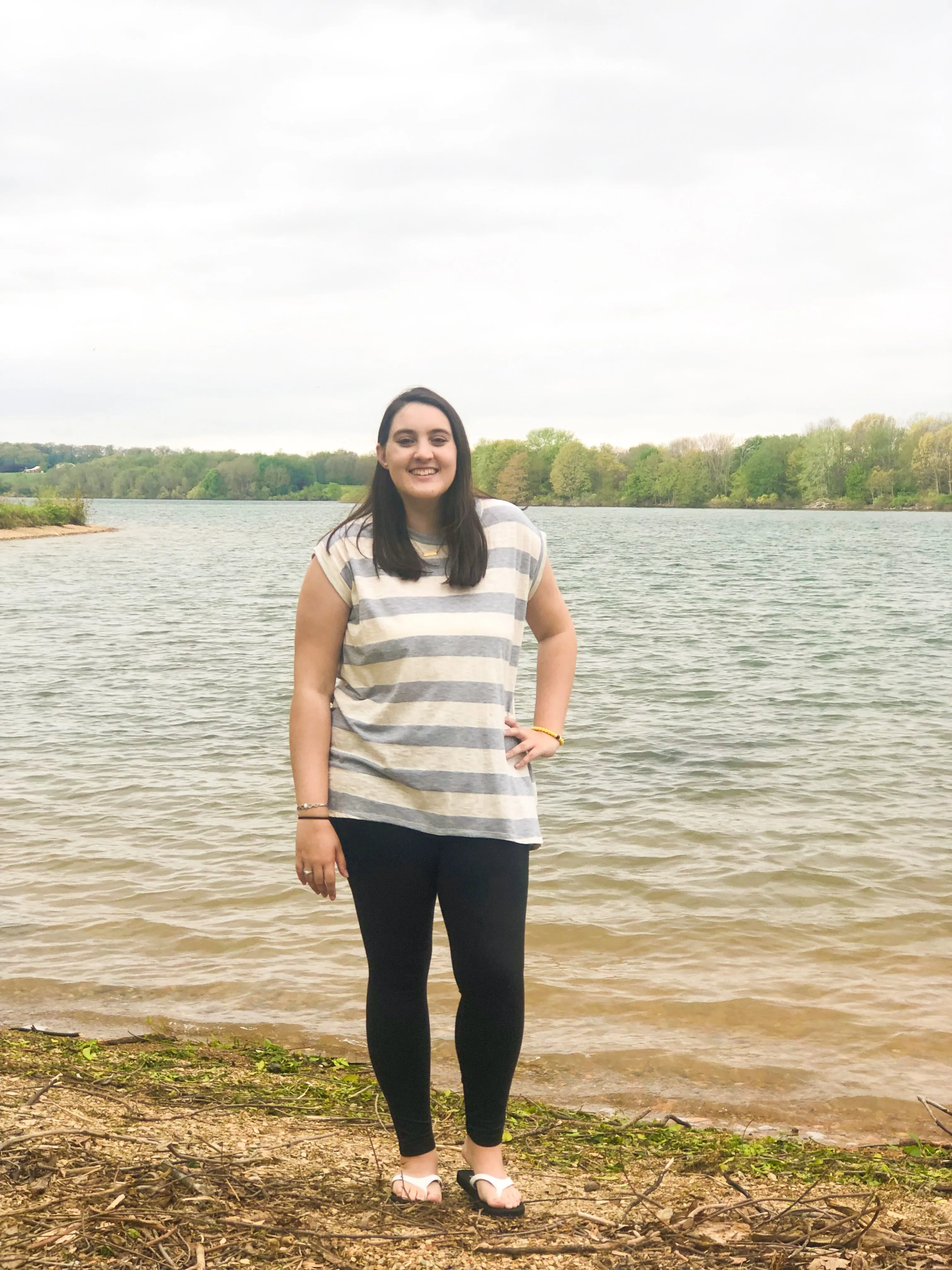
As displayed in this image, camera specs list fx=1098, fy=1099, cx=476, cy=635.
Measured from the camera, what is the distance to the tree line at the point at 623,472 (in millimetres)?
108188

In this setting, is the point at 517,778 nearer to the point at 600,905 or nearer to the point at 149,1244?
the point at 149,1244

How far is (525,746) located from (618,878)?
4776 millimetres

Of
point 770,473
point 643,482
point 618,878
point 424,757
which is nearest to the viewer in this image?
point 424,757

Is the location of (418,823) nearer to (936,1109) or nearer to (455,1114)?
(455,1114)

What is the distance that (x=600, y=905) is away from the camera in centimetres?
685

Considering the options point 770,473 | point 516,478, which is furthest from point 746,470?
point 516,478

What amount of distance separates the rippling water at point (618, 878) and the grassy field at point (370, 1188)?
0.82m

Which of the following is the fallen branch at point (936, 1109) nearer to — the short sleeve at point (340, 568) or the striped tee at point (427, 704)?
the striped tee at point (427, 704)

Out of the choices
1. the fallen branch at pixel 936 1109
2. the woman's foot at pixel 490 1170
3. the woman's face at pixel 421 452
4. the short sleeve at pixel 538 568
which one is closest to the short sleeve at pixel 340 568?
the woman's face at pixel 421 452

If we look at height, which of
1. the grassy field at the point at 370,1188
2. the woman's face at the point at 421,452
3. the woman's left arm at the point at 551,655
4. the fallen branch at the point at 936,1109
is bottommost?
the fallen branch at the point at 936,1109

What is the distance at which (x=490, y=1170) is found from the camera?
9.48ft

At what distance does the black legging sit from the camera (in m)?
2.74

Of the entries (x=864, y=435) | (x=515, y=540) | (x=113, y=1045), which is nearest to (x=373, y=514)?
(x=515, y=540)

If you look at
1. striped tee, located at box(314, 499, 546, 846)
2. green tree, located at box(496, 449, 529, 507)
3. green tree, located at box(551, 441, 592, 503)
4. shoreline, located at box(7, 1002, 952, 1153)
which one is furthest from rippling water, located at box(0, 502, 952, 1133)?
green tree, located at box(551, 441, 592, 503)
